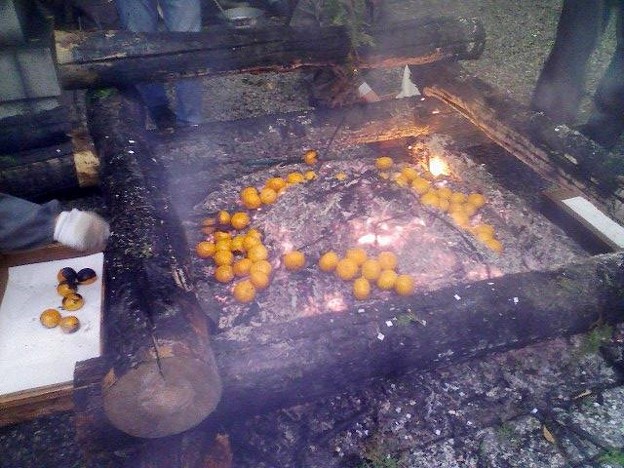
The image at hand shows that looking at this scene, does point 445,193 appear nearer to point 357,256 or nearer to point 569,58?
point 357,256

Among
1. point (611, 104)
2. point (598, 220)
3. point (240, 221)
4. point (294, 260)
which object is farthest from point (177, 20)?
point (611, 104)

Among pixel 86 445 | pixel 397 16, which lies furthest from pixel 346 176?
pixel 397 16

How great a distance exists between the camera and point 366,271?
14.5 ft

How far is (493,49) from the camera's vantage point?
10461 mm

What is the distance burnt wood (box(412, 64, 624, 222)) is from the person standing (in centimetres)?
140

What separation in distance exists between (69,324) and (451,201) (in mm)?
4019

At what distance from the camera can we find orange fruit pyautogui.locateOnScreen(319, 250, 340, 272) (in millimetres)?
4500

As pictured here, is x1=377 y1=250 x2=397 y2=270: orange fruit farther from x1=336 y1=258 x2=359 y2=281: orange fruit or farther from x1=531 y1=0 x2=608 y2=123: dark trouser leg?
x1=531 y1=0 x2=608 y2=123: dark trouser leg

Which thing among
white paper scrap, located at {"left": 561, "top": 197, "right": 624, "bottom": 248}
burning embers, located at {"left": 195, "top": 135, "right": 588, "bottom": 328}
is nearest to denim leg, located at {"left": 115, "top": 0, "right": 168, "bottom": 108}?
burning embers, located at {"left": 195, "top": 135, "right": 588, "bottom": 328}

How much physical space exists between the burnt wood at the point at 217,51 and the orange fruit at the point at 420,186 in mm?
1480

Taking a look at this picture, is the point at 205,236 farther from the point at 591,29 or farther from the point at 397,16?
the point at 397,16

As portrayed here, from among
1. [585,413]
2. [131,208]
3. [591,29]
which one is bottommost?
[585,413]

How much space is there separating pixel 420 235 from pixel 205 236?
88.0 inches

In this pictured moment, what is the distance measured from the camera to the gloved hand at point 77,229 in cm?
409
